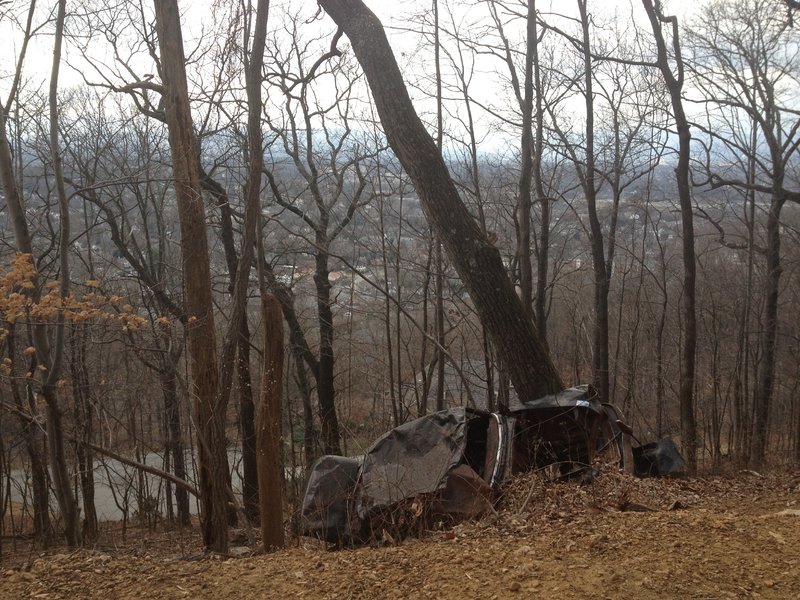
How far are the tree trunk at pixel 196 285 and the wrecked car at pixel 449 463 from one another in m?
1.56

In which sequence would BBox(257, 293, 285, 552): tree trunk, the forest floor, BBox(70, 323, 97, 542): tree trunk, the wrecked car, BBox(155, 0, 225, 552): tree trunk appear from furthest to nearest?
BBox(70, 323, 97, 542): tree trunk → BBox(155, 0, 225, 552): tree trunk → BBox(257, 293, 285, 552): tree trunk → the wrecked car → the forest floor

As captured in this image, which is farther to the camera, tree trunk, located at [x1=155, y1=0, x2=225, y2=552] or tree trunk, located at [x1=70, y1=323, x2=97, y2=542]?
tree trunk, located at [x1=70, y1=323, x2=97, y2=542]

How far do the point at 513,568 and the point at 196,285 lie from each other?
17.0 ft

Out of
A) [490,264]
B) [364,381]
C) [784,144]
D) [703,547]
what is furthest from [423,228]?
[703,547]

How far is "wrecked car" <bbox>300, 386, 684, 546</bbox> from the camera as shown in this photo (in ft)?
18.2

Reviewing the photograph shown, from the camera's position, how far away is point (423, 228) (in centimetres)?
1744

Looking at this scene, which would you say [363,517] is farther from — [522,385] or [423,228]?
[423,228]

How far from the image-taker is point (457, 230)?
7926 millimetres

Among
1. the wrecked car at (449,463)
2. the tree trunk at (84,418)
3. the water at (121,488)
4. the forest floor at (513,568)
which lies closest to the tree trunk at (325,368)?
the water at (121,488)

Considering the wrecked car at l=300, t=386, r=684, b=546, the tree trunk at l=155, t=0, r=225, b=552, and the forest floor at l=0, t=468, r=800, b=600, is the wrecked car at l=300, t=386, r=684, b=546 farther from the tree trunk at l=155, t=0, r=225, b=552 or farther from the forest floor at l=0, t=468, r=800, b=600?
the tree trunk at l=155, t=0, r=225, b=552

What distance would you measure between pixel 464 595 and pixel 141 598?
1707 mm

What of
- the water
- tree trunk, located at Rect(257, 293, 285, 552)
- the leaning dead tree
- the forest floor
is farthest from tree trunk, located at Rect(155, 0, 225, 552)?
the water

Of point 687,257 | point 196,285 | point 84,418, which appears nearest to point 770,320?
point 687,257

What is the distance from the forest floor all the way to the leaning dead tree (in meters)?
3.00
